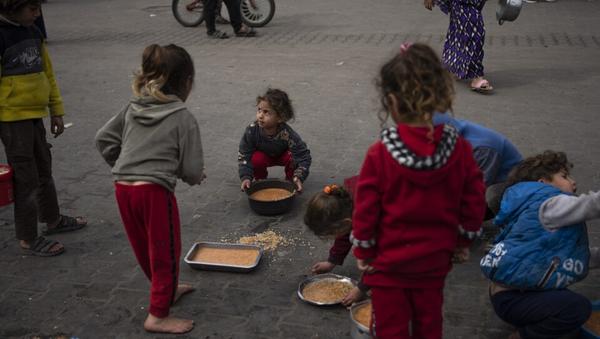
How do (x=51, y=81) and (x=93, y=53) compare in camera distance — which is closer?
(x=51, y=81)

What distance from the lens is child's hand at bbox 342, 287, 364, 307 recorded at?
3.22m

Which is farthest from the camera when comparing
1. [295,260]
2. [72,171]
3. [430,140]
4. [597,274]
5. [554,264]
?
[72,171]

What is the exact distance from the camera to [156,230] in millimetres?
3061

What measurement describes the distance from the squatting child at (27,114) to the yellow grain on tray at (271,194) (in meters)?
1.42

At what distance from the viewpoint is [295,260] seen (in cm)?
396

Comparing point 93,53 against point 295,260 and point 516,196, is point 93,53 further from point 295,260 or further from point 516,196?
point 516,196

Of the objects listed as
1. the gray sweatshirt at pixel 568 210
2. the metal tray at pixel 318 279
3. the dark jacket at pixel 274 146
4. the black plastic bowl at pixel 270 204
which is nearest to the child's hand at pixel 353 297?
the metal tray at pixel 318 279

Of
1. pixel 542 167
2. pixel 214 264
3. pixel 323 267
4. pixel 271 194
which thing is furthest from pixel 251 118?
pixel 542 167

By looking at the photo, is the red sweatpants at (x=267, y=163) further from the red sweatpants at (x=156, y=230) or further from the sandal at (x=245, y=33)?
the sandal at (x=245, y=33)

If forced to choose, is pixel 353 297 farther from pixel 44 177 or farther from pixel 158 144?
pixel 44 177

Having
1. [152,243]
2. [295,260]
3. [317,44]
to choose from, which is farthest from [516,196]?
[317,44]

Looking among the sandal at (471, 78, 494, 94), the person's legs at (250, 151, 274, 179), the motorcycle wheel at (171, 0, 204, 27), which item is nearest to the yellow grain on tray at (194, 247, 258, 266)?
the person's legs at (250, 151, 274, 179)

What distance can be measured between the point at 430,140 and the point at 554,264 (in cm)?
103

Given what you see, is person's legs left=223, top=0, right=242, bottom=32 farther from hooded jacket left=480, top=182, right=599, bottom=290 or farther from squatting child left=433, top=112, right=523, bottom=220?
hooded jacket left=480, top=182, right=599, bottom=290
